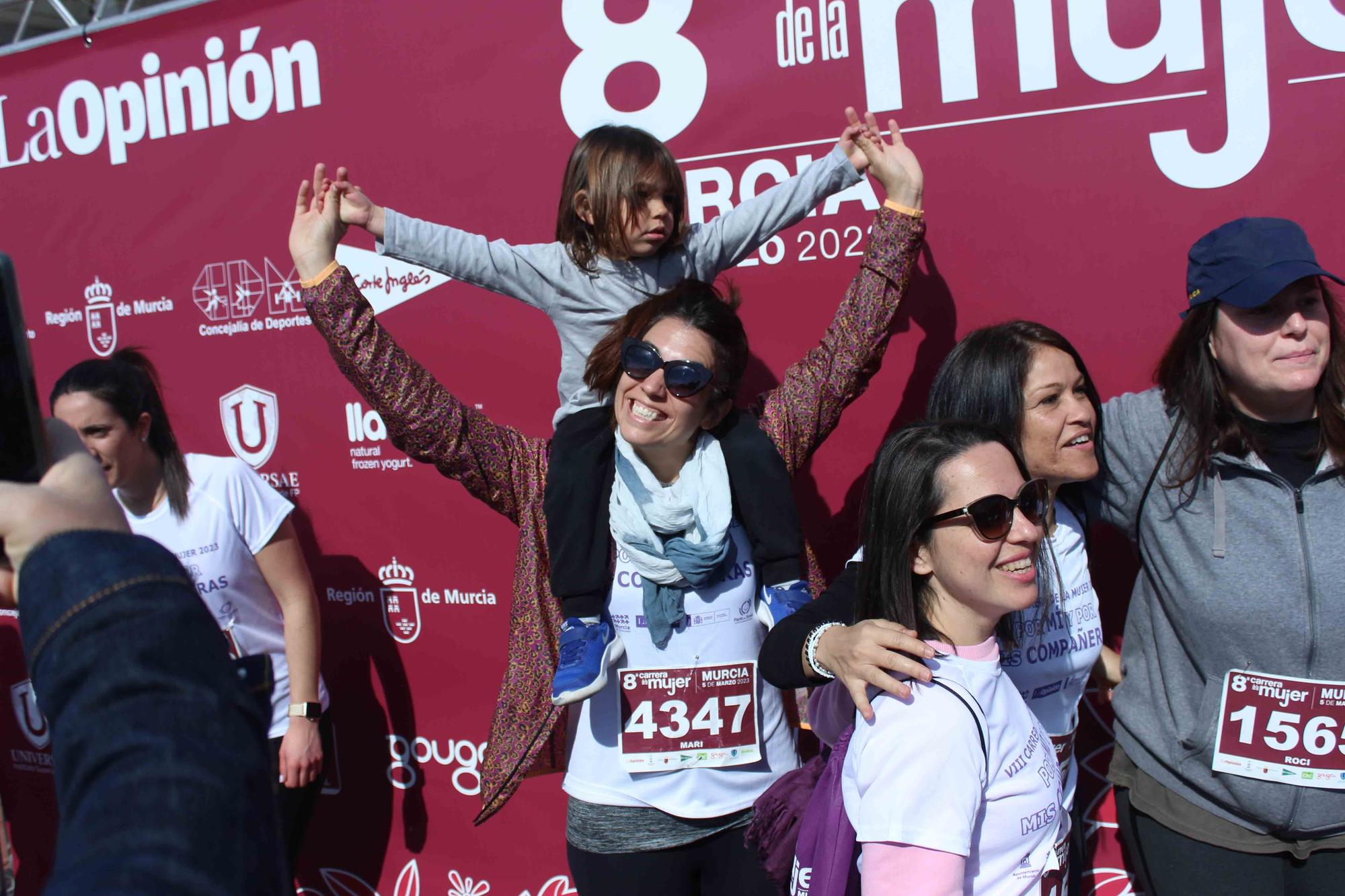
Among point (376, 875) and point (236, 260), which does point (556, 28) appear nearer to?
point (236, 260)

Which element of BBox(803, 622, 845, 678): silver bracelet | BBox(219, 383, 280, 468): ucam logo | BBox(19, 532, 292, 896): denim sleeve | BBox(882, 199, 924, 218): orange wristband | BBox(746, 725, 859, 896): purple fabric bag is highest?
BBox(882, 199, 924, 218): orange wristband

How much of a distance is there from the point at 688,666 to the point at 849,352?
0.75 m

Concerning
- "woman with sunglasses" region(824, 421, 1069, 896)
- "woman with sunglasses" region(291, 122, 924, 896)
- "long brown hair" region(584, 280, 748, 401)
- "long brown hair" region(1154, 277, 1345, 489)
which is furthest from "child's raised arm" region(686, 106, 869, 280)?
"woman with sunglasses" region(824, 421, 1069, 896)

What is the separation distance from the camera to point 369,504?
135 inches

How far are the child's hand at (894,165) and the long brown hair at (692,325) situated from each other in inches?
17.4

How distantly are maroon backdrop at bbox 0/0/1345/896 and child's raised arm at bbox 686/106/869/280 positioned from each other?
0.42 metres

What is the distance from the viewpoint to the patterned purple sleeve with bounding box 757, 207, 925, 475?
2160 mm

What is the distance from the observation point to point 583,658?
79.6 inches

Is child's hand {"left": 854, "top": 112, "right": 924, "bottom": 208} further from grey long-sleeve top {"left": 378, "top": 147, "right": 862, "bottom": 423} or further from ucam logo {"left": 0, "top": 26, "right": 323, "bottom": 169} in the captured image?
ucam logo {"left": 0, "top": 26, "right": 323, "bottom": 169}

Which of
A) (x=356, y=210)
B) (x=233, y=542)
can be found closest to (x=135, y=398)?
(x=233, y=542)

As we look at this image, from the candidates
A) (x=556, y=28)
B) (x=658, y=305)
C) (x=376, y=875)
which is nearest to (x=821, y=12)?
(x=556, y=28)

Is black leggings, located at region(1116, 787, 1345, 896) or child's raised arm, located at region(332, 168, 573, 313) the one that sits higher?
child's raised arm, located at region(332, 168, 573, 313)

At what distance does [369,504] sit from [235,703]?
2714 millimetres

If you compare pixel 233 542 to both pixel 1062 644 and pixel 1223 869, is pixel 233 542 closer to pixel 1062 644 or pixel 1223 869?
pixel 1062 644
